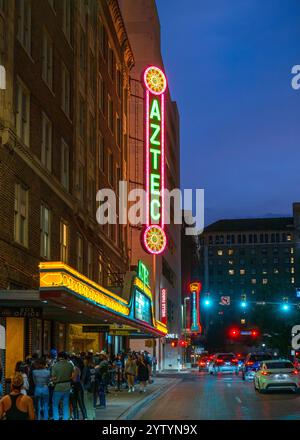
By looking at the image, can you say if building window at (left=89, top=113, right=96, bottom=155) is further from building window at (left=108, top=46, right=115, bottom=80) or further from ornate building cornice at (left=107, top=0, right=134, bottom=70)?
ornate building cornice at (left=107, top=0, right=134, bottom=70)

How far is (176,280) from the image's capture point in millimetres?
100062

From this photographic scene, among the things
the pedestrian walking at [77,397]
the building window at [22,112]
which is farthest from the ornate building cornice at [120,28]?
the pedestrian walking at [77,397]

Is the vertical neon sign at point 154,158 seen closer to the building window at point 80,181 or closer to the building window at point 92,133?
the building window at point 92,133

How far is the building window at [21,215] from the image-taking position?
948 inches

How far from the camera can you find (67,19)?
33.8 m

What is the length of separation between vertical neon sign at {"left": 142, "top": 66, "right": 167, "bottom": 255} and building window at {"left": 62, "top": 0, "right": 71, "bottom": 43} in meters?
19.1

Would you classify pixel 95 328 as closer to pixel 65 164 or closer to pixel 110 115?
pixel 65 164

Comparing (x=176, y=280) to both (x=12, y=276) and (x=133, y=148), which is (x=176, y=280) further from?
(x=12, y=276)

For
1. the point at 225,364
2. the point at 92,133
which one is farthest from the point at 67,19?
the point at 225,364

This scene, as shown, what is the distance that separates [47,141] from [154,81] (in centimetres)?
2773

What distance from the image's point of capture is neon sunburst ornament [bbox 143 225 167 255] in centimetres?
A: 5559

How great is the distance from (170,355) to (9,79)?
70908mm

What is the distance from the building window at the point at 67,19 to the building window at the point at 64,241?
902cm
